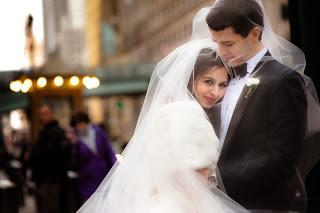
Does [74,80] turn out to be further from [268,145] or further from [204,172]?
[268,145]

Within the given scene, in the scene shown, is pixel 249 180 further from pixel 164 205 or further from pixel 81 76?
pixel 81 76

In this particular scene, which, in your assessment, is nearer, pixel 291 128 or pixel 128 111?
pixel 291 128

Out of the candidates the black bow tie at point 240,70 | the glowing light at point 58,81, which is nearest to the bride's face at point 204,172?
the black bow tie at point 240,70

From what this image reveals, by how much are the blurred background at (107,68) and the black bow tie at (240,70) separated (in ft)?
2.05

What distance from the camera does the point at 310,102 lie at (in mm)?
3039

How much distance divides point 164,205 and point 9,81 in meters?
21.7

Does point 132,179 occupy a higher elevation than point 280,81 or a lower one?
lower

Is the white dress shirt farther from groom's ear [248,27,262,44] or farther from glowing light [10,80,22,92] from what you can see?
glowing light [10,80,22,92]

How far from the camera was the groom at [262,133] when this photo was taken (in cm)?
287


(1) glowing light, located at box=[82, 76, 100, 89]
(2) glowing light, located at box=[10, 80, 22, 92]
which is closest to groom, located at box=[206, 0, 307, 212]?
(1) glowing light, located at box=[82, 76, 100, 89]

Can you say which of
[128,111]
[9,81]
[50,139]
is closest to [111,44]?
[128,111]

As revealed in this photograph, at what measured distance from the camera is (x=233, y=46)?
3041 mm

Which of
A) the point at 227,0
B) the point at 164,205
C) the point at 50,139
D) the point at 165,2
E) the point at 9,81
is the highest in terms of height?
the point at 227,0

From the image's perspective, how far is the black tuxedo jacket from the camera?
2867 mm
